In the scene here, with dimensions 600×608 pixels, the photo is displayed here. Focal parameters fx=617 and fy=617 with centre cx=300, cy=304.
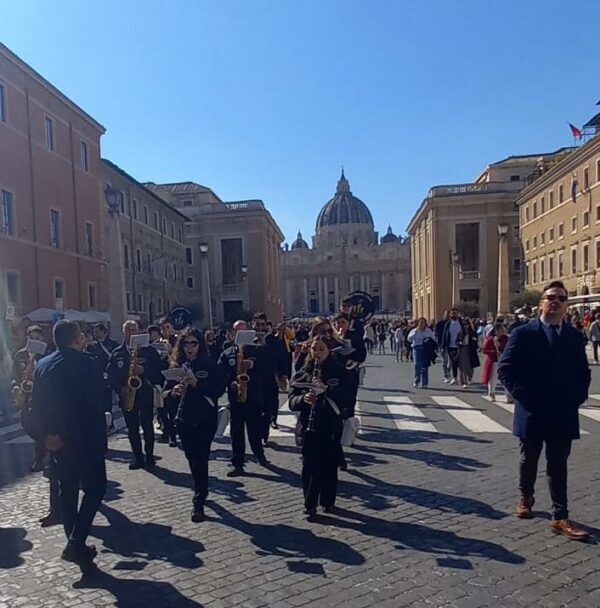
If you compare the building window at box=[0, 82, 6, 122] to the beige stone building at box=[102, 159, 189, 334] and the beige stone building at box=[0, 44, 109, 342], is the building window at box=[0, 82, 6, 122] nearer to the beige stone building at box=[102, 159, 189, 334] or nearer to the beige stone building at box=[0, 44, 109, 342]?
the beige stone building at box=[0, 44, 109, 342]

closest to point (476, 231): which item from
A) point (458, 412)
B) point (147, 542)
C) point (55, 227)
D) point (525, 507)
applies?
point (55, 227)

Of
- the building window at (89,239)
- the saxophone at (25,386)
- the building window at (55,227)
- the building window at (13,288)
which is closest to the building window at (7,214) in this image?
the building window at (13,288)

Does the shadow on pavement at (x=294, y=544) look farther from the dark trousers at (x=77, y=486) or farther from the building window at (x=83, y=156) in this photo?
the building window at (x=83, y=156)

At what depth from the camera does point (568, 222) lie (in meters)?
52.1

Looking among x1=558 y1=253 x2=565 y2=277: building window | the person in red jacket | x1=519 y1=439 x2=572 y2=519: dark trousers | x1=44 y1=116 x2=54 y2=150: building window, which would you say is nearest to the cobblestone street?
x1=519 y1=439 x2=572 y2=519: dark trousers

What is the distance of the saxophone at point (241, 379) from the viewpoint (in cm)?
776

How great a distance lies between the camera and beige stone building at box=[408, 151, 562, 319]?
72312 millimetres

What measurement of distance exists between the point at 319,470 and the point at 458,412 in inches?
262

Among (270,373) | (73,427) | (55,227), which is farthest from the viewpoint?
(55,227)

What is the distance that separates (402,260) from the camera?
122m

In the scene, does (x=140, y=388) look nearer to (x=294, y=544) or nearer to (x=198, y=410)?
(x=198, y=410)

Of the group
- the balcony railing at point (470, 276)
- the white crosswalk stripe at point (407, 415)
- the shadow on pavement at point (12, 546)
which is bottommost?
the white crosswalk stripe at point (407, 415)

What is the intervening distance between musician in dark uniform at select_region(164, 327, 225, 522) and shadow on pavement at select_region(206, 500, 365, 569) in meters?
0.49

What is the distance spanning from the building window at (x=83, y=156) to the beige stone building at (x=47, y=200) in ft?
0.20
